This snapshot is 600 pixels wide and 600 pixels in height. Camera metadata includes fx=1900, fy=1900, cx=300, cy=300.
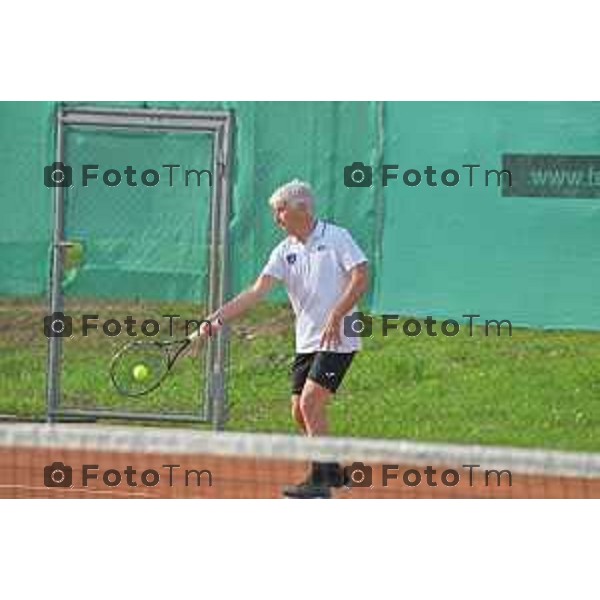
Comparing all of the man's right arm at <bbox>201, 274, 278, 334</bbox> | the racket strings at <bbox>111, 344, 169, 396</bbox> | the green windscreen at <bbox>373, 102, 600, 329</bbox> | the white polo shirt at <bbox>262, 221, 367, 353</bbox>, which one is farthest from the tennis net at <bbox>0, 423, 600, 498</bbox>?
the green windscreen at <bbox>373, 102, 600, 329</bbox>

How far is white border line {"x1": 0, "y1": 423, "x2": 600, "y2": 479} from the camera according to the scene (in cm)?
905

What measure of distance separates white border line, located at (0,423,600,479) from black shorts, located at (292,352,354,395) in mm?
548

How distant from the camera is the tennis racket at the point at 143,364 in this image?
9648 mm

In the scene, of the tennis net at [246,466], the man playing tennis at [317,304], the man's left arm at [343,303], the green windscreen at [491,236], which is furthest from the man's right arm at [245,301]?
the green windscreen at [491,236]

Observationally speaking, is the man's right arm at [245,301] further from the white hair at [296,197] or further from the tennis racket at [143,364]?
the tennis racket at [143,364]

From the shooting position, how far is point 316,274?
842 cm

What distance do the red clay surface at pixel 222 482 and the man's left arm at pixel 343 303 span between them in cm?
67

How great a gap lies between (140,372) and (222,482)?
4.05 feet

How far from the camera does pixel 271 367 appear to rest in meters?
9.95

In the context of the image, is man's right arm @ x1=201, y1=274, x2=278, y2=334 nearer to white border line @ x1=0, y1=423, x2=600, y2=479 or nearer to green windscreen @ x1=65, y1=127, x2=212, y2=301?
white border line @ x1=0, y1=423, x2=600, y2=479

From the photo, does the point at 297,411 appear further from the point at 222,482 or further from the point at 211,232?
the point at 211,232

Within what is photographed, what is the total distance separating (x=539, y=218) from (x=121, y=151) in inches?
87.9

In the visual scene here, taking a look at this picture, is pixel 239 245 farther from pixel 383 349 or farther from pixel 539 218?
pixel 539 218

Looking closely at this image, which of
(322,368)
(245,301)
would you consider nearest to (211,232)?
(245,301)
